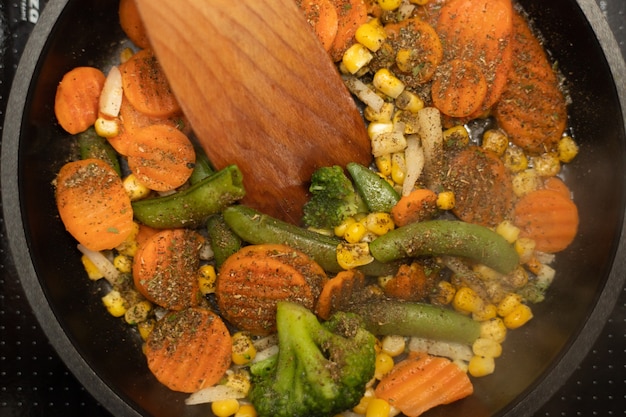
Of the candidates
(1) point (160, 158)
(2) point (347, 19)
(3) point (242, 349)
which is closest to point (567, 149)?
(2) point (347, 19)

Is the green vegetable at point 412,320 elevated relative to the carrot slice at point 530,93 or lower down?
lower down

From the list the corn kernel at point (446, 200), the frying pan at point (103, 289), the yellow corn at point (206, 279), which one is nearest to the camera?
the frying pan at point (103, 289)

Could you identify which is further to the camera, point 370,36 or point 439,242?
point 370,36

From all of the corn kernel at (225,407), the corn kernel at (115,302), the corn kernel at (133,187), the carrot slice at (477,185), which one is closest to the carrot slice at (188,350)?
the corn kernel at (225,407)

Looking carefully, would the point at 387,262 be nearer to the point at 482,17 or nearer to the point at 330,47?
the point at 330,47

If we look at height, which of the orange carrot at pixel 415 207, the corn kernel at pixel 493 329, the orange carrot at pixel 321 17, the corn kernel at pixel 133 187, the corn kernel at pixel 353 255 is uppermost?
the orange carrot at pixel 321 17

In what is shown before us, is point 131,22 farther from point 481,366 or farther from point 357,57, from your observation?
point 481,366

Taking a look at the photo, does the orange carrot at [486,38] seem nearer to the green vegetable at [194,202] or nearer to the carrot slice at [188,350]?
the green vegetable at [194,202]
